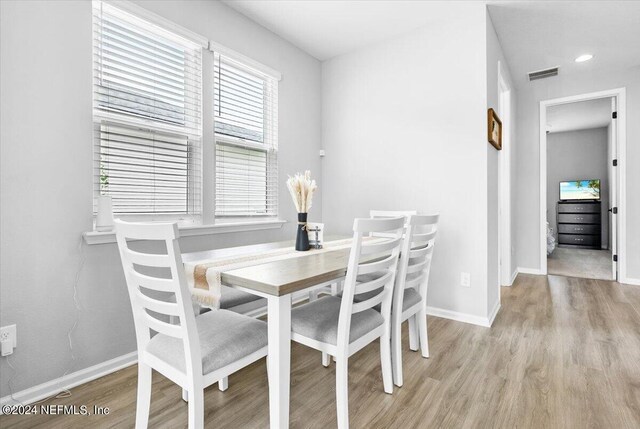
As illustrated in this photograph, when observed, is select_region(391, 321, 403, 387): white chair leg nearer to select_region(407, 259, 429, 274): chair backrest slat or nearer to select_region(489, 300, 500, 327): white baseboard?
select_region(407, 259, 429, 274): chair backrest slat

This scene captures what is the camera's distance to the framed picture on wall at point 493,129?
8.78 feet

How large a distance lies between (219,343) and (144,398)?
1.43ft

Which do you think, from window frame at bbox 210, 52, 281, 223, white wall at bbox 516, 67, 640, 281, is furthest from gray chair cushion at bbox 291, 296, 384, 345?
white wall at bbox 516, 67, 640, 281

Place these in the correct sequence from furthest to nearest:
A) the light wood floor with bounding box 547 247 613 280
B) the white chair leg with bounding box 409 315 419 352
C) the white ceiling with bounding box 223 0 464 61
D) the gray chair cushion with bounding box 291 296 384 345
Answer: the light wood floor with bounding box 547 247 613 280 < the white ceiling with bounding box 223 0 464 61 < the white chair leg with bounding box 409 315 419 352 < the gray chair cushion with bounding box 291 296 384 345

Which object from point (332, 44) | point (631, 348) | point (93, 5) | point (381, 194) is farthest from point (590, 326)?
point (93, 5)

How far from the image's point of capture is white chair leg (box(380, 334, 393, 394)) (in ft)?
5.37

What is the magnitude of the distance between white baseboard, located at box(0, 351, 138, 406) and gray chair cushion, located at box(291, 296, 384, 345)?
123cm

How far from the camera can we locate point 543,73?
4105 millimetres

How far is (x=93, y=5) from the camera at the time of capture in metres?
1.88

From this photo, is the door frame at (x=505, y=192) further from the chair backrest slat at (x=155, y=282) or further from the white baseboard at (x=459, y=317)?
the chair backrest slat at (x=155, y=282)

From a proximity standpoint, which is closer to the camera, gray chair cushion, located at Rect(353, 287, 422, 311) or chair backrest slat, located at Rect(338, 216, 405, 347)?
chair backrest slat, located at Rect(338, 216, 405, 347)

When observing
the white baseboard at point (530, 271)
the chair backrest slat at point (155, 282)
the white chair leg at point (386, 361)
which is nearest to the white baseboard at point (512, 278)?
the white baseboard at point (530, 271)

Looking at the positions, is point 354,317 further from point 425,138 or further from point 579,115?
point 579,115

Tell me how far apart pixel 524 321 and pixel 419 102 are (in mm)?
2134
